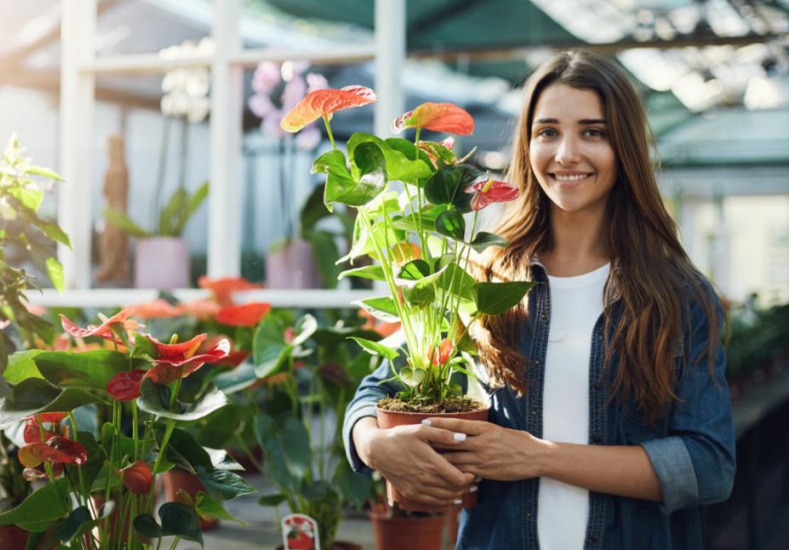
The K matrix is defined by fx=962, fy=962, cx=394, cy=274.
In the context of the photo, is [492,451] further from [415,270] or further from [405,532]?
[405,532]

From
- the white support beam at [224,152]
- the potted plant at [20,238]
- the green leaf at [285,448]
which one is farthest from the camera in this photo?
the white support beam at [224,152]

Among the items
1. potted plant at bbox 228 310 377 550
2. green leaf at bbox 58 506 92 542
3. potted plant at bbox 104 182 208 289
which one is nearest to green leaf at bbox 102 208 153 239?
potted plant at bbox 104 182 208 289

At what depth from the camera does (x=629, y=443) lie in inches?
51.5

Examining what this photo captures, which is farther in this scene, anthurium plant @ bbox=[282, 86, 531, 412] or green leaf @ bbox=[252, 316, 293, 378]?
green leaf @ bbox=[252, 316, 293, 378]

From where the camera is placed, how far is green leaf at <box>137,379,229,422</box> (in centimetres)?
127

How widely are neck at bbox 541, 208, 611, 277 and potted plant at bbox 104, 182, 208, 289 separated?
1700mm

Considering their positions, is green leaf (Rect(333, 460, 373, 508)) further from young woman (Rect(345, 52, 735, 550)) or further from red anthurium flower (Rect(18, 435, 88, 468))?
red anthurium flower (Rect(18, 435, 88, 468))

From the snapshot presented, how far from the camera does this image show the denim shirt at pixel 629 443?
125 centimetres

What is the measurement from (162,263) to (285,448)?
1.07m

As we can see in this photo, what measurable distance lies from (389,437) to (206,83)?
6.42 ft

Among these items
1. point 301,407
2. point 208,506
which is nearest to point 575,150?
point 208,506

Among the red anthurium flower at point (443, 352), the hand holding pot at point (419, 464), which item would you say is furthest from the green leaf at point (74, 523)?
the red anthurium flower at point (443, 352)

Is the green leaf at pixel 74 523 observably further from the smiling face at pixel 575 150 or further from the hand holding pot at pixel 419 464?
the smiling face at pixel 575 150

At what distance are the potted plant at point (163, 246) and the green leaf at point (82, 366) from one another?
4.85 feet
